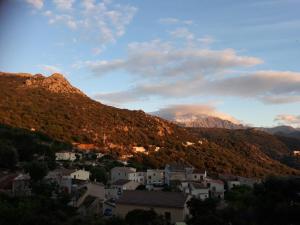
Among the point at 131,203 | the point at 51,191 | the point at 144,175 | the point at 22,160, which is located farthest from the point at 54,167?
the point at 131,203

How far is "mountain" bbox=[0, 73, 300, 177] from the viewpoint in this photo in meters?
55.7

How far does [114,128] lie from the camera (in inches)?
2466

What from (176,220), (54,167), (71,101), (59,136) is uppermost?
(71,101)

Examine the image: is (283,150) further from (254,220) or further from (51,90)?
(254,220)

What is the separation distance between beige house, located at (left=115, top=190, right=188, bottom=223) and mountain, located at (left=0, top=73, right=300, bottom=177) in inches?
1119

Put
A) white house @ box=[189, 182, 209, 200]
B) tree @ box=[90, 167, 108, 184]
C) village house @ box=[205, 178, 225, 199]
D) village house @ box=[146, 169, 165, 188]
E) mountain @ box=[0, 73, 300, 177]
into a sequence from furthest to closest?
mountain @ box=[0, 73, 300, 177] → village house @ box=[146, 169, 165, 188] → tree @ box=[90, 167, 108, 184] → village house @ box=[205, 178, 225, 199] → white house @ box=[189, 182, 209, 200]

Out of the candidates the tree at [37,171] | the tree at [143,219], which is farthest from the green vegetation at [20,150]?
the tree at [143,219]

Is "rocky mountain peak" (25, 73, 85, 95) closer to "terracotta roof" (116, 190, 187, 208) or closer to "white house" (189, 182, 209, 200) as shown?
"white house" (189, 182, 209, 200)

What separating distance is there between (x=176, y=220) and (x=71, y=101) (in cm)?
4944

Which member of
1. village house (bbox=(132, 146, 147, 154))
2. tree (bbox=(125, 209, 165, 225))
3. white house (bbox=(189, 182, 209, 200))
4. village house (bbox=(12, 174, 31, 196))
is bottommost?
tree (bbox=(125, 209, 165, 225))

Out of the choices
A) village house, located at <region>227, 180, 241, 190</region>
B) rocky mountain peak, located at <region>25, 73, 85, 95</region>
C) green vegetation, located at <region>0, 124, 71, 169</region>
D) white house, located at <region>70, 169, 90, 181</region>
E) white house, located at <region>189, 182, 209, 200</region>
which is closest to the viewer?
white house, located at <region>189, 182, 209, 200</region>

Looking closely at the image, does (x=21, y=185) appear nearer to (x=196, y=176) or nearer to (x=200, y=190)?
(x=200, y=190)

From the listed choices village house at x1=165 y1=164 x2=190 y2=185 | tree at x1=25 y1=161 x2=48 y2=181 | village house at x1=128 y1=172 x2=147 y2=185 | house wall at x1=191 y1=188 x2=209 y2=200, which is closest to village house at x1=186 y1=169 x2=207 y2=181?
village house at x1=165 y1=164 x2=190 y2=185

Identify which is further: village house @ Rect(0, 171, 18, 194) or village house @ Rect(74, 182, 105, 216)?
village house @ Rect(0, 171, 18, 194)
